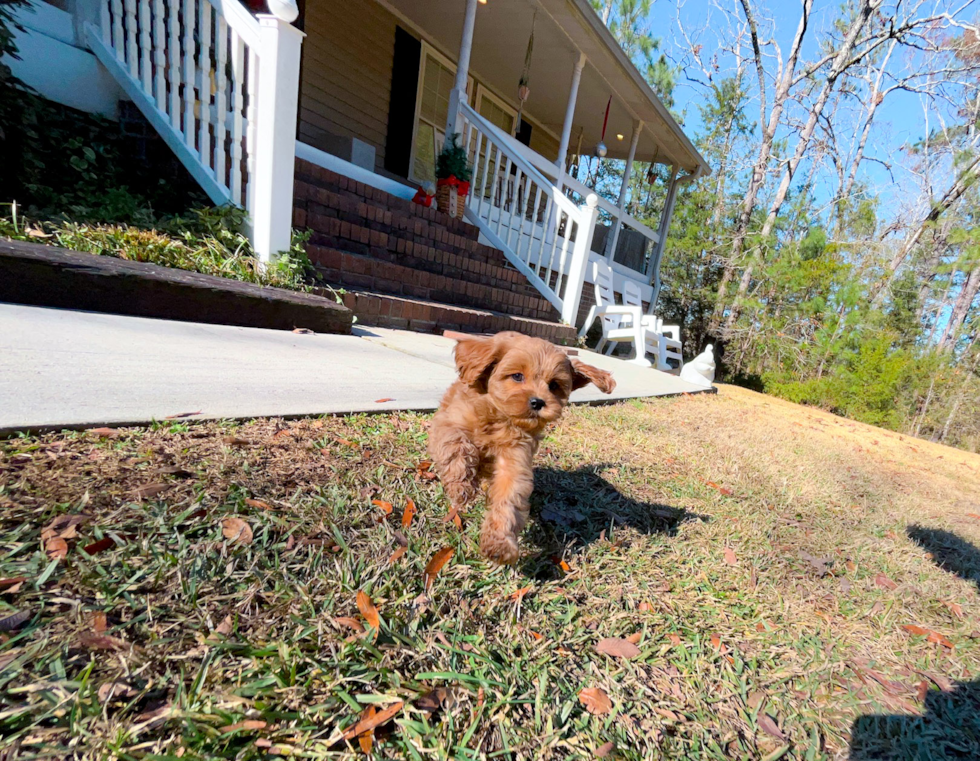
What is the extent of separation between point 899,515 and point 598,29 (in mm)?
9394

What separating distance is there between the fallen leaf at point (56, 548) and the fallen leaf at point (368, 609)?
2.44 ft

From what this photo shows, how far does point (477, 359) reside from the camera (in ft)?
7.55

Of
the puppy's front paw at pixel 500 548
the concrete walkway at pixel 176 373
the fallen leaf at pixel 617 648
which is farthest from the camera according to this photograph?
the concrete walkway at pixel 176 373

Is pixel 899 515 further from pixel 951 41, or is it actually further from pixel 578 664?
pixel 951 41

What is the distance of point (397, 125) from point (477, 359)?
10851 millimetres

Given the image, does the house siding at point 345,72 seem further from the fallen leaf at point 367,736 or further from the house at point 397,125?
the fallen leaf at point 367,736

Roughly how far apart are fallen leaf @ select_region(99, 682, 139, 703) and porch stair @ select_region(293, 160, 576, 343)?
4.70m

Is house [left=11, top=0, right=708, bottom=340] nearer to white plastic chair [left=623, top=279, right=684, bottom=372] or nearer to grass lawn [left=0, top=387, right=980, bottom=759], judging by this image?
white plastic chair [left=623, top=279, right=684, bottom=372]

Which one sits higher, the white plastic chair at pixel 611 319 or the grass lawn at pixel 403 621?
the white plastic chair at pixel 611 319

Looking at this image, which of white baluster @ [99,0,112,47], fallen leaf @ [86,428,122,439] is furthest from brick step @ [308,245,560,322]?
fallen leaf @ [86,428,122,439]

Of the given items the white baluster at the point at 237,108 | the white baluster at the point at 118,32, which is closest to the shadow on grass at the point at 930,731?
the white baluster at the point at 237,108

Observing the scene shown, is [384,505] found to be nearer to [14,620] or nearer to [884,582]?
[14,620]

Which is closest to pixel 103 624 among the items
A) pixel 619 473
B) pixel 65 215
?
pixel 619 473

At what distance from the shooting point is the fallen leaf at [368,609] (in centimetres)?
133
